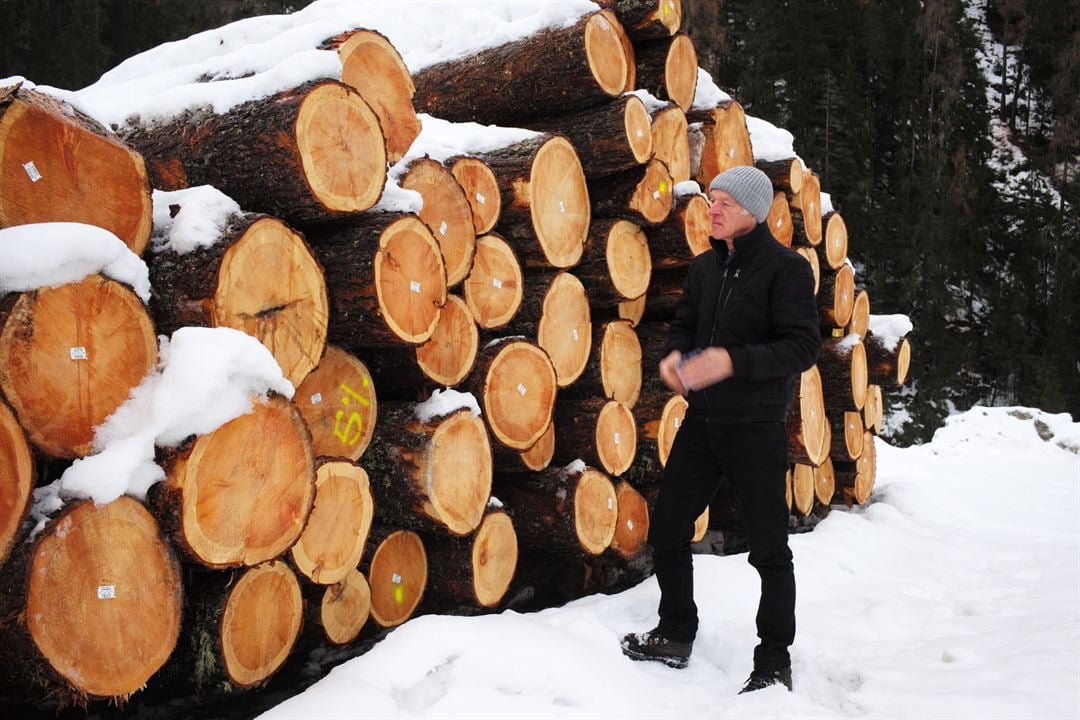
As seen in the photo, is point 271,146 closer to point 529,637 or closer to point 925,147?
point 529,637

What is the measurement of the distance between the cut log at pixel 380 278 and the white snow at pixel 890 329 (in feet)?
18.1

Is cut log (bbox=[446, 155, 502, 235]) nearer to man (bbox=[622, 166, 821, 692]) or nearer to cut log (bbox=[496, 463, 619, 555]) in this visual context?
man (bbox=[622, 166, 821, 692])

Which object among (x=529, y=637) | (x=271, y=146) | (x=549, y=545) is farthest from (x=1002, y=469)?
(x=271, y=146)

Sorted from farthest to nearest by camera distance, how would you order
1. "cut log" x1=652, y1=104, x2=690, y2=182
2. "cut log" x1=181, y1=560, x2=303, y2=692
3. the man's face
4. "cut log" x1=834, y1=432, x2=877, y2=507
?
1. "cut log" x1=834, y1=432, x2=877, y2=507
2. "cut log" x1=652, y1=104, x2=690, y2=182
3. the man's face
4. "cut log" x1=181, y1=560, x2=303, y2=692

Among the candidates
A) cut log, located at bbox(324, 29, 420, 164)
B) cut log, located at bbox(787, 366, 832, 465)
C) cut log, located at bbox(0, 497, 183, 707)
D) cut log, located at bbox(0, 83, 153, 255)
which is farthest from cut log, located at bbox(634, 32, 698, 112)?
cut log, located at bbox(0, 497, 183, 707)

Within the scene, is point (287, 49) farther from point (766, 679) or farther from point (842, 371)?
point (842, 371)

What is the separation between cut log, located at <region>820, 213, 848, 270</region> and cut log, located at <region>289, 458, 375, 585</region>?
489 centimetres

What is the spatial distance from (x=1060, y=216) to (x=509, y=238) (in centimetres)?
2844

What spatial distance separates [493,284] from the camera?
3.63 metres

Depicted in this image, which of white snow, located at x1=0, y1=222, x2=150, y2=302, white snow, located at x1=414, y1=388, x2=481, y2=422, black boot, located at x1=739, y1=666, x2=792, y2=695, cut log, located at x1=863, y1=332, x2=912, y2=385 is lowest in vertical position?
black boot, located at x1=739, y1=666, x2=792, y2=695

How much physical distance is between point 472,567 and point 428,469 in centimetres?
59

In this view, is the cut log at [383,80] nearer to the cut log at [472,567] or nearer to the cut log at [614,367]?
the cut log at [614,367]

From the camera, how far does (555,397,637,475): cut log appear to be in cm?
402

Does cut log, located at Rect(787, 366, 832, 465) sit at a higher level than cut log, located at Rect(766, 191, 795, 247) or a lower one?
lower
